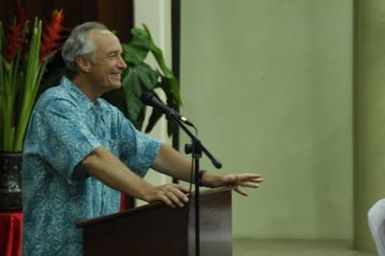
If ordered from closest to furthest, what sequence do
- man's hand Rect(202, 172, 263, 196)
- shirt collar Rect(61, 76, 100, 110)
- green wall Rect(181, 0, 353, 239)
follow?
shirt collar Rect(61, 76, 100, 110) → man's hand Rect(202, 172, 263, 196) → green wall Rect(181, 0, 353, 239)

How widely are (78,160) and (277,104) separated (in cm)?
510

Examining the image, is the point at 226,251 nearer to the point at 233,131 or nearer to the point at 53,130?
the point at 53,130

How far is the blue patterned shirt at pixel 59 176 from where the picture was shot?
9.16 feet

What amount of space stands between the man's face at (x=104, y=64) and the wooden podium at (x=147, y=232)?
52cm

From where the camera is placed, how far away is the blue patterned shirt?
279 centimetres

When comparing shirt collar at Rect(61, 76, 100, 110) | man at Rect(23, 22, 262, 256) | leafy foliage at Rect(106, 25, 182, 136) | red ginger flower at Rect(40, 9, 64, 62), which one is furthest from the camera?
leafy foliage at Rect(106, 25, 182, 136)

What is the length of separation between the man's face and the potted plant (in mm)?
1253

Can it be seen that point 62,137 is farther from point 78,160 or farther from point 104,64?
point 104,64

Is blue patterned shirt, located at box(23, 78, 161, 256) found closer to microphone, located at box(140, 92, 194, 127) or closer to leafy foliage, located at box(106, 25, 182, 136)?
microphone, located at box(140, 92, 194, 127)

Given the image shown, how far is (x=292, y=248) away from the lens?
7.27 meters

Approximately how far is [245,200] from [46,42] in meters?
3.74

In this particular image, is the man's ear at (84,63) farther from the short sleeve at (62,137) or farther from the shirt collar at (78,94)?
the short sleeve at (62,137)

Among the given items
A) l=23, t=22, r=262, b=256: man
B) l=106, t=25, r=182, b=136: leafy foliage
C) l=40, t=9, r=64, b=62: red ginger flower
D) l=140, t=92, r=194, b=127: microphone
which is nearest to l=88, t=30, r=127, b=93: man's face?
l=23, t=22, r=262, b=256: man

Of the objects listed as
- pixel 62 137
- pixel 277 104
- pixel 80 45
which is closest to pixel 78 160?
pixel 62 137
